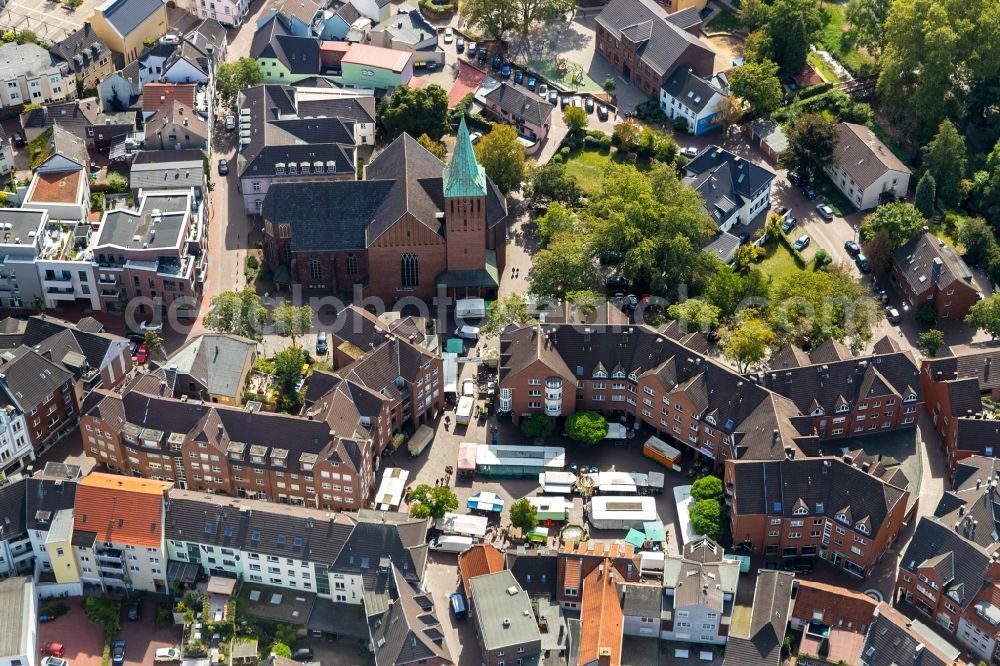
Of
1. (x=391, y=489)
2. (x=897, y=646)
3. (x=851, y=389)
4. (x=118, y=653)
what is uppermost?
(x=851, y=389)

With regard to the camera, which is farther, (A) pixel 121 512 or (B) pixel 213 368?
(B) pixel 213 368

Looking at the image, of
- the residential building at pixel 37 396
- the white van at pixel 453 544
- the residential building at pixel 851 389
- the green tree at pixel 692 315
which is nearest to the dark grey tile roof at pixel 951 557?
the residential building at pixel 851 389

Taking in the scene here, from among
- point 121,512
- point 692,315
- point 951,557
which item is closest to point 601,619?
point 951,557

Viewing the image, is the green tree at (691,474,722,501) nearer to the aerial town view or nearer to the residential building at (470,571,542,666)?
the aerial town view

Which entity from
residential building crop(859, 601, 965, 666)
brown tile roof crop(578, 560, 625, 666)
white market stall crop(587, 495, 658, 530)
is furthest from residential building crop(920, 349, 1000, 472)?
brown tile roof crop(578, 560, 625, 666)

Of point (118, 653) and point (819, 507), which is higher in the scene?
point (819, 507)

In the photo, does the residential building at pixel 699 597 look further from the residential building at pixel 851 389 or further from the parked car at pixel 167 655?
the parked car at pixel 167 655

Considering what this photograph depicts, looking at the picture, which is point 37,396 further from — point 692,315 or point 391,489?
point 692,315

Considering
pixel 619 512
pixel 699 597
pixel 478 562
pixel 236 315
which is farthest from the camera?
pixel 236 315
